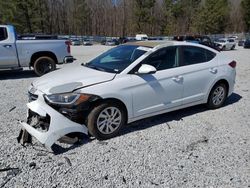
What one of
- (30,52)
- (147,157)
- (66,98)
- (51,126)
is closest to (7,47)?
(30,52)

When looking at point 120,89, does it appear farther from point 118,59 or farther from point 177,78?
point 177,78

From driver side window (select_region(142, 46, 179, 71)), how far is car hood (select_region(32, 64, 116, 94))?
2.87 feet

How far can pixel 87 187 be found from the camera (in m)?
2.99

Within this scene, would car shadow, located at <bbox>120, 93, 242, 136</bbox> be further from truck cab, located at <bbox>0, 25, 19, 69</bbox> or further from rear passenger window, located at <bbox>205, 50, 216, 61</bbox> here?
truck cab, located at <bbox>0, 25, 19, 69</bbox>

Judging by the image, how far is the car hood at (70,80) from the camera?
3.88 meters

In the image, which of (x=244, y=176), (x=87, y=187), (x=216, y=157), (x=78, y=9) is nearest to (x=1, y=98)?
(x=87, y=187)

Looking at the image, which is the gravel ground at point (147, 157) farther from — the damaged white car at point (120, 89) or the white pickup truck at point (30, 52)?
the white pickup truck at point (30, 52)

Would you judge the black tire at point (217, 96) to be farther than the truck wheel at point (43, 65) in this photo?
No

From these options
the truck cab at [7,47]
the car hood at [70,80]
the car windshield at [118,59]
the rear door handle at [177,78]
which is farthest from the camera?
the truck cab at [7,47]

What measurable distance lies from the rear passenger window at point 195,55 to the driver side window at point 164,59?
244 millimetres

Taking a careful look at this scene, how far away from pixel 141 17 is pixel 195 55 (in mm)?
63055

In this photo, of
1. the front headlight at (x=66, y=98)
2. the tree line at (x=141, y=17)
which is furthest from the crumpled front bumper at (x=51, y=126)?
the tree line at (x=141, y=17)

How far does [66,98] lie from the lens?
376 cm

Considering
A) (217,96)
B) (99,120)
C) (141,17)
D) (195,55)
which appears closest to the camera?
(99,120)
